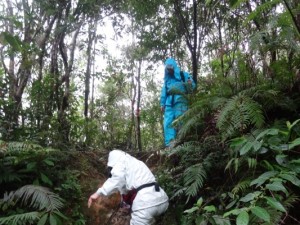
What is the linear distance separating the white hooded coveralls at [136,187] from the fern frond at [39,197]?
67 centimetres

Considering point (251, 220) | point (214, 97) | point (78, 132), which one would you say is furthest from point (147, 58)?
point (251, 220)

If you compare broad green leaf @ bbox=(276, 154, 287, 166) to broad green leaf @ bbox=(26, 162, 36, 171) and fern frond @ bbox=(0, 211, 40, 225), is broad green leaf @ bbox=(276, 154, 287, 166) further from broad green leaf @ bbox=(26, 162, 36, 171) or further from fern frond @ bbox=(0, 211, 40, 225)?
broad green leaf @ bbox=(26, 162, 36, 171)

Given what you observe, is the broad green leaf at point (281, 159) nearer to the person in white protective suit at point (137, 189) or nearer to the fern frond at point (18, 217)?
the person in white protective suit at point (137, 189)

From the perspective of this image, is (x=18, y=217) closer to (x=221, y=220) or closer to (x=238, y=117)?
(x=221, y=220)

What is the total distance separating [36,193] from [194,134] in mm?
2379

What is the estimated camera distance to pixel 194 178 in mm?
3939

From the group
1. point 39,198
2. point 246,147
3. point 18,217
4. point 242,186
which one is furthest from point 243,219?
point 39,198

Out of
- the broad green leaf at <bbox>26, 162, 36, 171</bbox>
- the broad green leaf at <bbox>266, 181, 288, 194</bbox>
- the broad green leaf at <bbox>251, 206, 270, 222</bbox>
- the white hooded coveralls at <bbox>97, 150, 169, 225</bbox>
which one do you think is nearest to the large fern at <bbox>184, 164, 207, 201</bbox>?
the white hooded coveralls at <bbox>97, 150, 169, 225</bbox>

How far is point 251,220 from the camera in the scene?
2713mm

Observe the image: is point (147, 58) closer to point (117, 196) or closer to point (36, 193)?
point (117, 196)

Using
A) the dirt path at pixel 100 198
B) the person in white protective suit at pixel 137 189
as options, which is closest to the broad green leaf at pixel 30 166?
the dirt path at pixel 100 198

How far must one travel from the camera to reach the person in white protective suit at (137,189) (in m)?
3.94

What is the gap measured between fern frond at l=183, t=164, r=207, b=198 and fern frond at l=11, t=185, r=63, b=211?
1.65m

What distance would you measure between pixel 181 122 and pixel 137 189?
4.47ft
